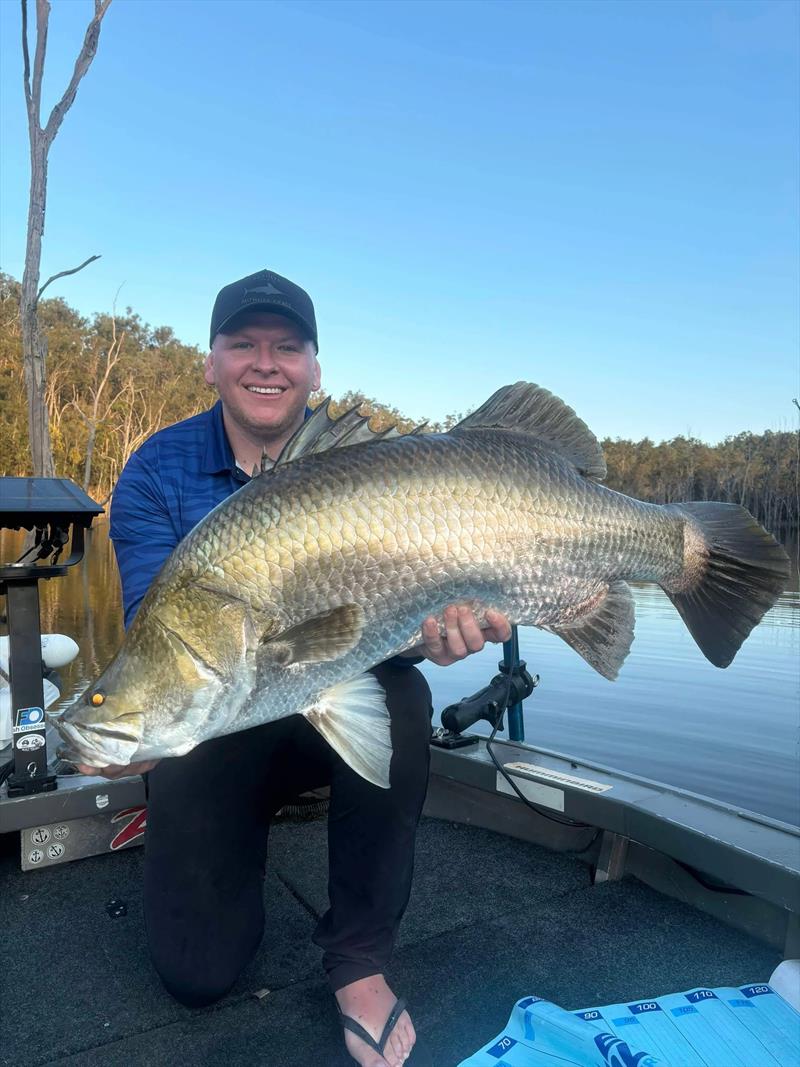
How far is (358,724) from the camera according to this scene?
83.3 inches

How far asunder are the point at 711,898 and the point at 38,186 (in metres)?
17.8

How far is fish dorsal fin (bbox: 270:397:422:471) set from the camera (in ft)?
7.30

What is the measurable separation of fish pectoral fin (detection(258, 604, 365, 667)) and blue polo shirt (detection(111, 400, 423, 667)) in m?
0.53

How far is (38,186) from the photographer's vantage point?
15.9 meters

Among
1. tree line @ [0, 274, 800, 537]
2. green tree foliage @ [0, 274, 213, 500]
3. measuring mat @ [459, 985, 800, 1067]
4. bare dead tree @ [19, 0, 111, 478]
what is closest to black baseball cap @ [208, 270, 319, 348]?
measuring mat @ [459, 985, 800, 1067]

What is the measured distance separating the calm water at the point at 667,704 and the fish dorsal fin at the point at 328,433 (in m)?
7.31

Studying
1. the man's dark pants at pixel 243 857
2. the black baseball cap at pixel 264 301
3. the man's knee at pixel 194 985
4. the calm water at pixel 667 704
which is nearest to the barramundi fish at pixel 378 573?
the man's dark pants at pixel 243 857

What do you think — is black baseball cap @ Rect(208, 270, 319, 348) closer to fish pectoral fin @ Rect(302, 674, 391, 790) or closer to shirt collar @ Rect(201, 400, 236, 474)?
shirt collar @ Rect(201, 400, 236, 474)

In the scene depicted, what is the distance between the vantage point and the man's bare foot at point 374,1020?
208 cm

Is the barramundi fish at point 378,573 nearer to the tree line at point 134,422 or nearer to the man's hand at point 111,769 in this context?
the man's hand at point 111,769

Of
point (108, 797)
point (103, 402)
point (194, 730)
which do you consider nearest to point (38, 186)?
point (108, 797)

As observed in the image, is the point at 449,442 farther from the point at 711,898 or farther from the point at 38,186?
the point at 38,186

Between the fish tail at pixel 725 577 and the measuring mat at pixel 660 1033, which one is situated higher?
the fish tail at pixel 725 577

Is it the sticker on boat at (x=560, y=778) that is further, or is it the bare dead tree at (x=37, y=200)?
the bare dead tree at (x=37, y=200)
